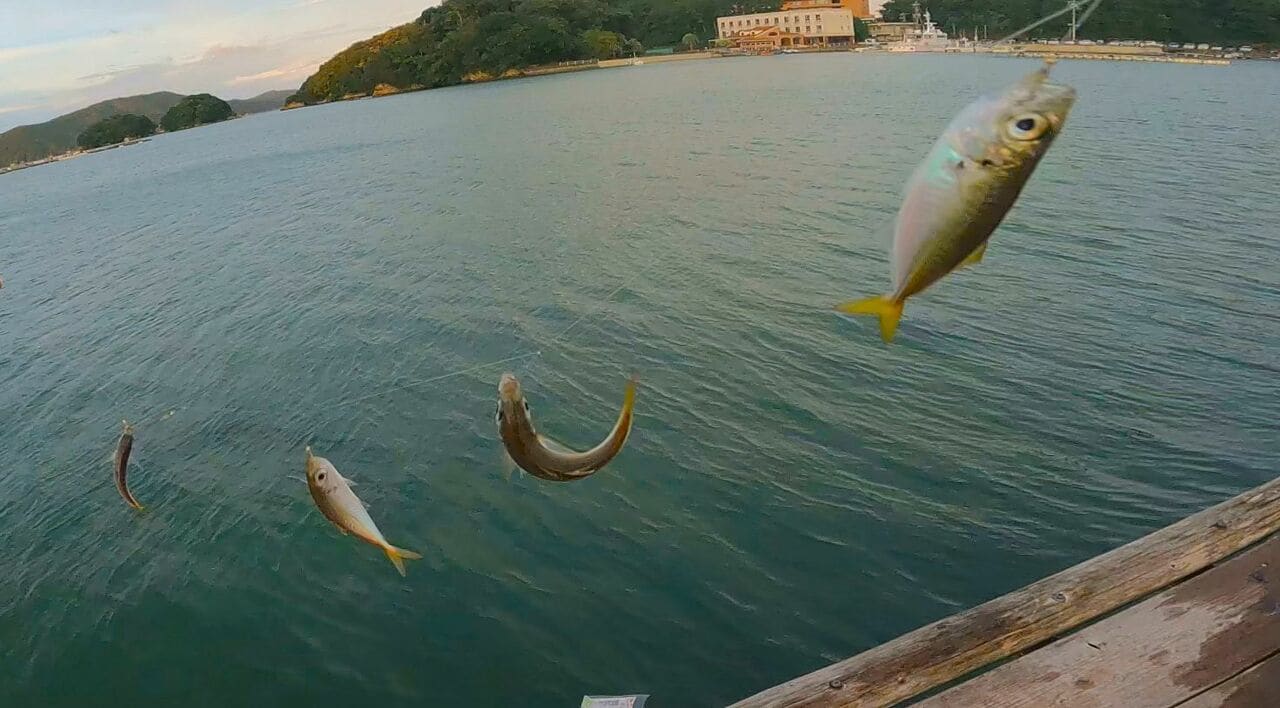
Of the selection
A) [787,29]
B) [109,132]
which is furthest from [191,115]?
[787,29]

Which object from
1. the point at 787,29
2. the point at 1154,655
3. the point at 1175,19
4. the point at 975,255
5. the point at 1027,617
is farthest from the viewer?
the point at 787,29

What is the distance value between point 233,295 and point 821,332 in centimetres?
1774

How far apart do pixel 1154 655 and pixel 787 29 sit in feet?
482

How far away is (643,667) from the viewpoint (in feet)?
27.7

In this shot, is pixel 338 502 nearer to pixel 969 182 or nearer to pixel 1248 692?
pixel 969 182

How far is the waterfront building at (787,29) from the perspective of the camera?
12731 cm

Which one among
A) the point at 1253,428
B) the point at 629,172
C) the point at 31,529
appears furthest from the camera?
the point at 629,172

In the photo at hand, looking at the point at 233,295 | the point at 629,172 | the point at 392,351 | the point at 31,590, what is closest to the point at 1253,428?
the point at 392,351

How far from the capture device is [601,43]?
484 feet

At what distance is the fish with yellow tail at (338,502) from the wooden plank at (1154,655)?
3301 millimetres

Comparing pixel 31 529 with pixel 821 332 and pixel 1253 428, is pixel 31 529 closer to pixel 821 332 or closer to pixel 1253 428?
pixel 821 332

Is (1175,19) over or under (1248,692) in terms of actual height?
over

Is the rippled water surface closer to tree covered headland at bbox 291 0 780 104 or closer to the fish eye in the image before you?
the fish eye

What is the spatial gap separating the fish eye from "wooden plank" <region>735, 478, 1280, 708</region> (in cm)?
325
